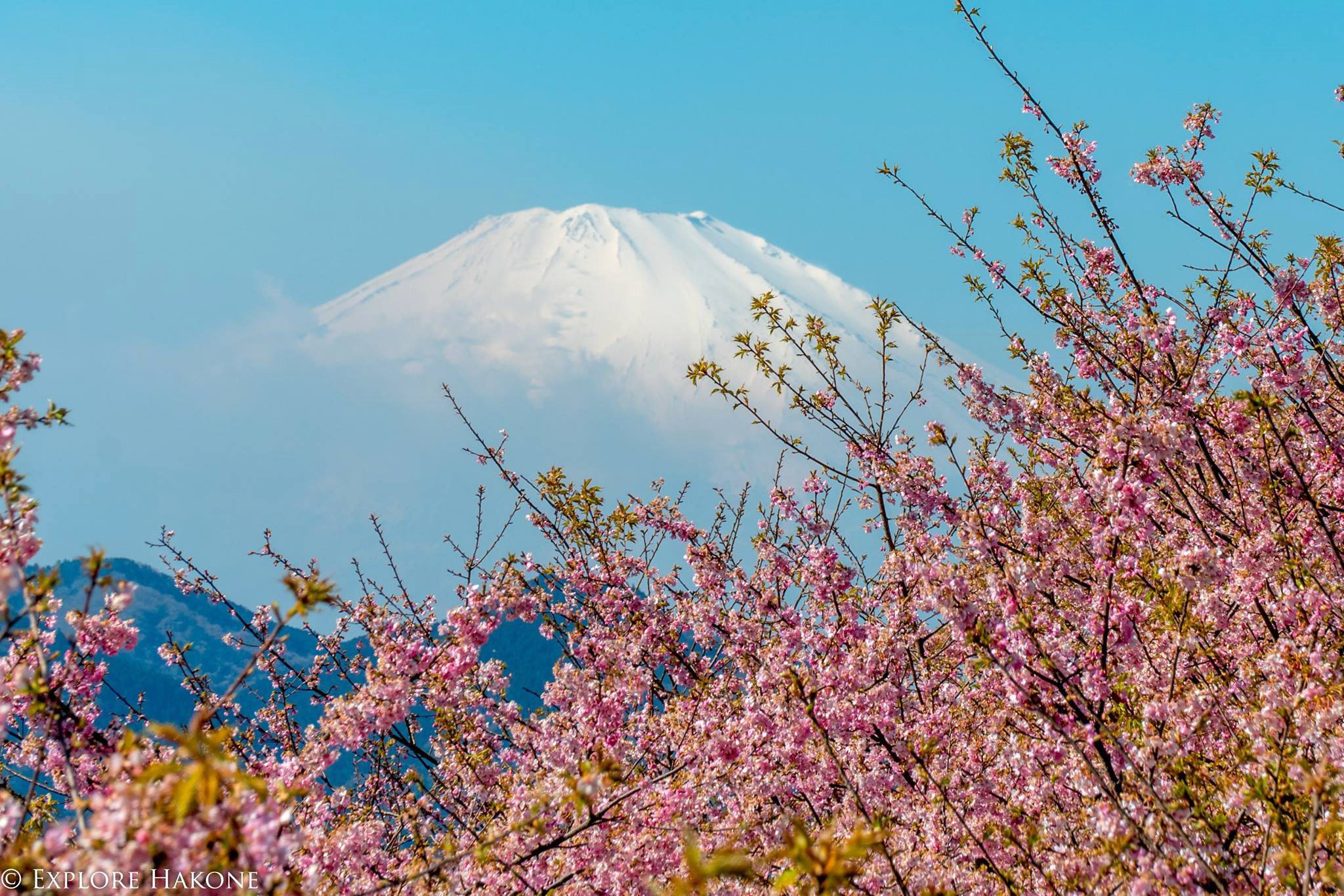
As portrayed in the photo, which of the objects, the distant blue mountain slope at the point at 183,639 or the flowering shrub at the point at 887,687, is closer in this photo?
the flowering shrub at the point at 887,687

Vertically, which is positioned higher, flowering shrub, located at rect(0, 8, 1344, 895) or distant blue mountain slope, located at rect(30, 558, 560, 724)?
distant blue mountain slope, located at rect(30, 558, 560, 724)

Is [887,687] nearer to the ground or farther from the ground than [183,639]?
nearer to the ground

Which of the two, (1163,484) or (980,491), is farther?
(980,491)

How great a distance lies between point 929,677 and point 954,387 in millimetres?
2815

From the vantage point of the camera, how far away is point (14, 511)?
11.2 ft

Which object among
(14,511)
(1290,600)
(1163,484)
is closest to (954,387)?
(1163,484)

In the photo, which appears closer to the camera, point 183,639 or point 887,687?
point 887,687

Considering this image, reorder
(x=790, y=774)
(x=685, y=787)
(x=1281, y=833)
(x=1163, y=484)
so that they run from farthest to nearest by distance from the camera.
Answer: (x=1163, y=484) < (x=790, y=774) < (x=685, y=787) < (x=1281, y=833)

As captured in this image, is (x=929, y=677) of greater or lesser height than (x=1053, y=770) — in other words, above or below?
above

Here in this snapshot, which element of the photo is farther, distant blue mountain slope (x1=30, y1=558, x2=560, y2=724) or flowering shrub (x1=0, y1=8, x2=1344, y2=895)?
distant blue mountain slope (x1=30, y1=558, x2=560, y2=724)

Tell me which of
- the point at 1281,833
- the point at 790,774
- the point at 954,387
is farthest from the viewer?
the point at 954,387

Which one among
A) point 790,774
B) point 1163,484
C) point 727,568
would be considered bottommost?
point 790,774

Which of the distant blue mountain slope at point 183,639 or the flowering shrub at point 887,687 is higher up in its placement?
the distant blue mountain slope at point 183,639

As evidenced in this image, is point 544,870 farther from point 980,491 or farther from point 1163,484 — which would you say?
point 1163,484
